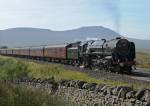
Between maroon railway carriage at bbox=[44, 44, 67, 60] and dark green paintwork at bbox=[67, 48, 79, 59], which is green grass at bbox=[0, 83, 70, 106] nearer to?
dark green paintwork at bbox=[67, 48, 79, 59]

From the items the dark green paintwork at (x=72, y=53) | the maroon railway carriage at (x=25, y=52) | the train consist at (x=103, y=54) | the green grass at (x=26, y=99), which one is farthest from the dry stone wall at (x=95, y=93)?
the maroon railway carriage at (x=25, y=52)

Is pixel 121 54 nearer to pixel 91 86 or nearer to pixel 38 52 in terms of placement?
pixel 91 86

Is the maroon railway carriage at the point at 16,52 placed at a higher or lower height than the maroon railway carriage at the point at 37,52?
lower

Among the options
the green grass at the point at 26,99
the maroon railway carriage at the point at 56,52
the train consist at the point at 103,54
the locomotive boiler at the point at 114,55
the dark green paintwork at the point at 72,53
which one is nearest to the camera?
the green grass at the point at 26,99

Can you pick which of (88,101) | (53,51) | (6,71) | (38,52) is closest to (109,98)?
(88,101)

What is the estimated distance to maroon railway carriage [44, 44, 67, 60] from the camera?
201 feet

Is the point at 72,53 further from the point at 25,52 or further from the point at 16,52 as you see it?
the point at 16,52

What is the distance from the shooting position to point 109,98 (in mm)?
18109

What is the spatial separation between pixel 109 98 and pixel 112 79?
47.9 feet

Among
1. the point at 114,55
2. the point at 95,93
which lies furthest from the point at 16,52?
the point at 95,93

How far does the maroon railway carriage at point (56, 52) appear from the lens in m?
61.2

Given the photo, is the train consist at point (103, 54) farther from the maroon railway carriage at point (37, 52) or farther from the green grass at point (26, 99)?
the green grass at point (26, 99)

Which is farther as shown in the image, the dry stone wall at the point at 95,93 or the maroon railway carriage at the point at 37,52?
the maroon railway carriage at the point at 37,52

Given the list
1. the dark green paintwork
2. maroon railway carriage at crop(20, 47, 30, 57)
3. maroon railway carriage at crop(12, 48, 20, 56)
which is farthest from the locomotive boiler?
maroon railway carriage at crop(12, 48, 20, 56)
